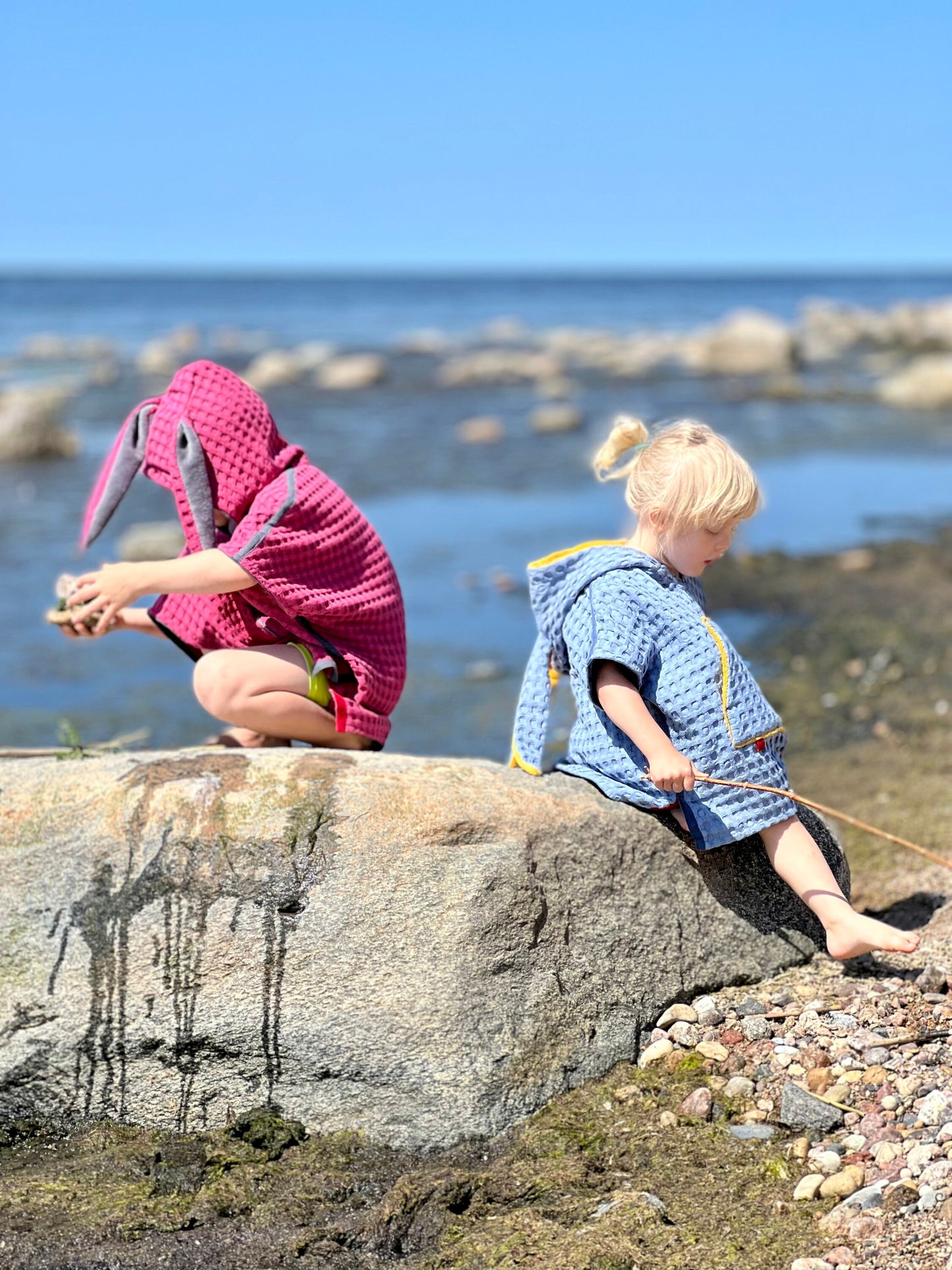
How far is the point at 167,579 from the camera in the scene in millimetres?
3490

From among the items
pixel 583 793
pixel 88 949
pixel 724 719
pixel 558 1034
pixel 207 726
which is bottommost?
pixel 207 726

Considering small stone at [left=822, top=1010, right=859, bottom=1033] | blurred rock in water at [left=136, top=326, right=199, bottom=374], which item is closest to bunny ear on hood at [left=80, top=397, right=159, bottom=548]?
small stone at [left=822, top=1010, right=859, bottom=1033]

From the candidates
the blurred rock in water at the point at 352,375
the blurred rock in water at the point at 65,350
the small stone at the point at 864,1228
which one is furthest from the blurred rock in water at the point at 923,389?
the blurred rock in water at the point at 65,350

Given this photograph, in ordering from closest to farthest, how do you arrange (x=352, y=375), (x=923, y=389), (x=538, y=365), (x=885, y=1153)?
(x=885, y=1153) < (x=923, y=389) < (x=352, y=375) < (x=538, y=365)

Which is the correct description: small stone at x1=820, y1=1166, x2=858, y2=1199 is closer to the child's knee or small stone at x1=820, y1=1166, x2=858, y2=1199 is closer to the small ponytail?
the small ponytail

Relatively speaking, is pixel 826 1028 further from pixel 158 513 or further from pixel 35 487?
pixel 35 487

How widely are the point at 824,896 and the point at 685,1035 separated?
50cm

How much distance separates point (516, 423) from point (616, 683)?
15617mm

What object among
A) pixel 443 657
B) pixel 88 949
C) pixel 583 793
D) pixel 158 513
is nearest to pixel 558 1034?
pixel 583 793

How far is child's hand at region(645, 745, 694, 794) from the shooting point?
10.2ft

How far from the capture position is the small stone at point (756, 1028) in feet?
10.6

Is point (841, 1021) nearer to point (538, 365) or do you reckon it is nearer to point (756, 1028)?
point (756, 1028)

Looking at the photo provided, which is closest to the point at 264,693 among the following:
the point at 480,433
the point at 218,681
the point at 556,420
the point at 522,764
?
the point at 218,681

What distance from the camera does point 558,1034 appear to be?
3166 millimetres
